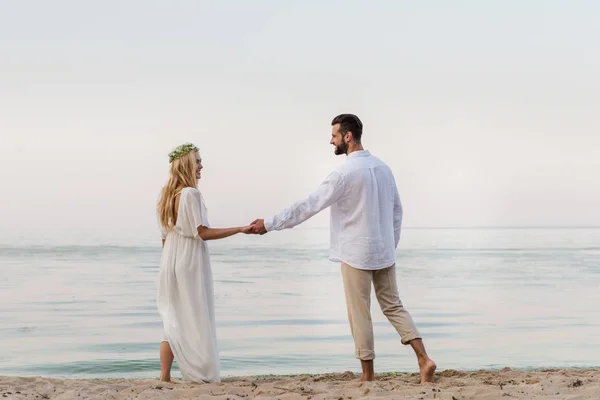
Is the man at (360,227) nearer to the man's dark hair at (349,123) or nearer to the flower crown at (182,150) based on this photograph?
the man's dark hair at (349,123)

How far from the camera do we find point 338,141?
242 inches

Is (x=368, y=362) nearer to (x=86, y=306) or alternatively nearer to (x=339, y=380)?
(x=339, y=380)

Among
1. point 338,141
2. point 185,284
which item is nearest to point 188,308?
point 185,284

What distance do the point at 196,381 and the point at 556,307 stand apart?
A: 957 cm

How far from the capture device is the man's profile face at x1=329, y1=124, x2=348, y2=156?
612 centimetres

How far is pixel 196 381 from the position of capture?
20.3 feet

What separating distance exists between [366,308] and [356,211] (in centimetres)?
66

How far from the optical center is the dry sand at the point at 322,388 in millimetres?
5418

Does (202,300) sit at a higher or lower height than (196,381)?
higher

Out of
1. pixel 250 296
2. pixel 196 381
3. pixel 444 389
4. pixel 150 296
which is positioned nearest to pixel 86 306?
pixel 150 296

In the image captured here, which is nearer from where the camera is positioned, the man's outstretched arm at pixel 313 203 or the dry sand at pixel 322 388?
the dry sand at pixel 322 388

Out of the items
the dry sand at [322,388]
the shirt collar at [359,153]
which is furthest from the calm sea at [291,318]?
the shirt collar at [359,153]

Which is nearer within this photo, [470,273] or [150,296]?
[150,296]

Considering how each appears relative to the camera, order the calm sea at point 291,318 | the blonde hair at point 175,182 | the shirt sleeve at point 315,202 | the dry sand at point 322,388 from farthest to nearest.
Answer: the calm sea at point 291,318 → the blonde hair at point 175,182 → the shirt sleeve at point 315,202 → the dry sand at point 322,388
